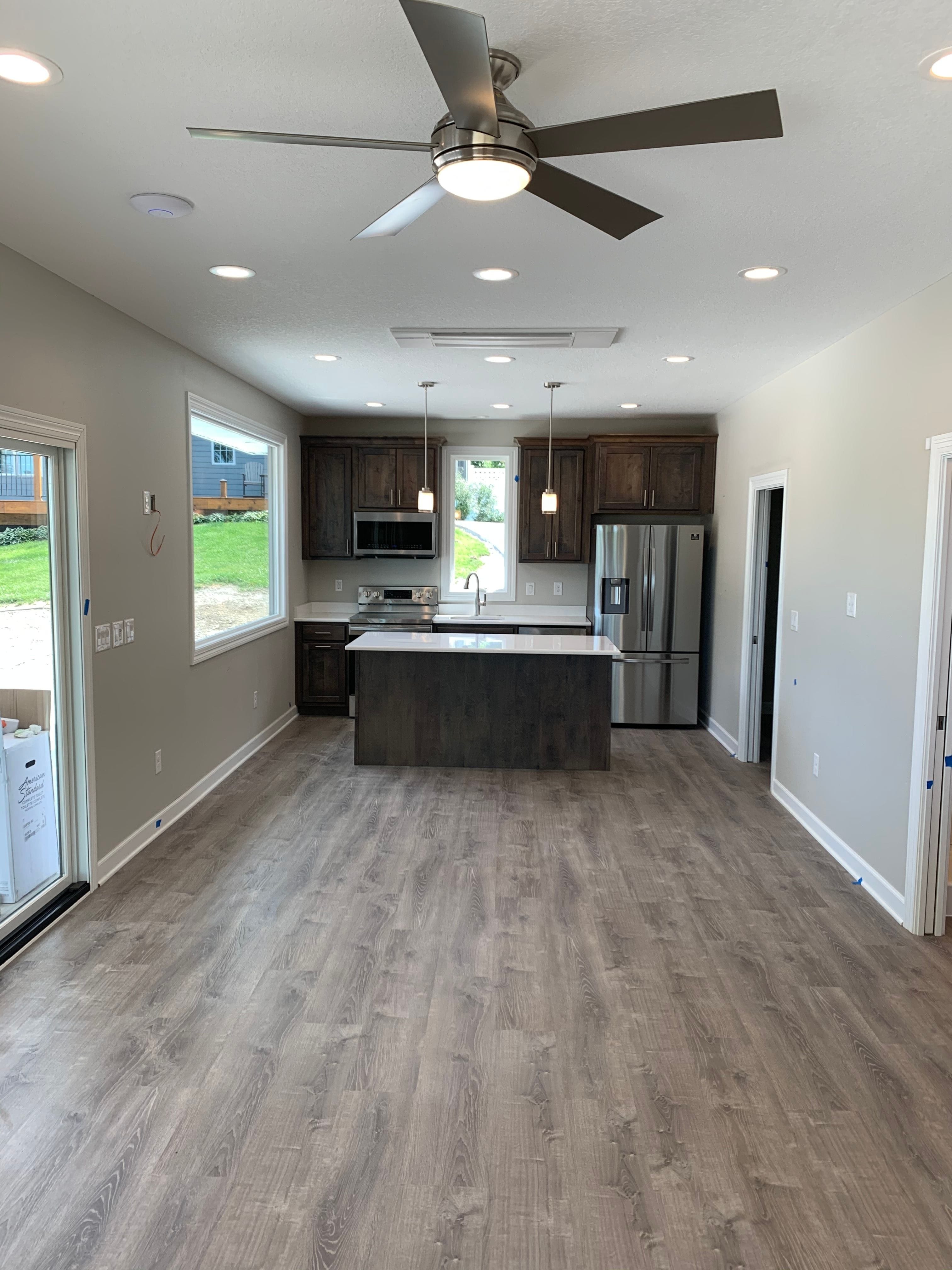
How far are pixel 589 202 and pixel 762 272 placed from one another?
1.65 m

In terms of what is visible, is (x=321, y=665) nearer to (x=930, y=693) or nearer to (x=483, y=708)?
(x=483, y=708)

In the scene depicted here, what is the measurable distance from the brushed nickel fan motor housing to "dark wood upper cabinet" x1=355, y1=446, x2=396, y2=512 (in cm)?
586

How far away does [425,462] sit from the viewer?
7312 mm

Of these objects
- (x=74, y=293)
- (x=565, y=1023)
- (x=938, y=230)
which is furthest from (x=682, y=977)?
(x=74, y=293)

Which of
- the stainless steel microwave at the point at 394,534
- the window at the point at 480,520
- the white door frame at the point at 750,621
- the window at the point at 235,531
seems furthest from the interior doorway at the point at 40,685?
the window at the point at 480,520

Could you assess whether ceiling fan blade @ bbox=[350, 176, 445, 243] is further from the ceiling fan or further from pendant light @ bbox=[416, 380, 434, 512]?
pendant light @ bbox=[416, 380, 434, 512]

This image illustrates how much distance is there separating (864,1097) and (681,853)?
1862 millimetres

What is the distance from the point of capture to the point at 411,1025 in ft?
8.80

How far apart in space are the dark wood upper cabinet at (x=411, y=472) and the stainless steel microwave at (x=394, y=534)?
0.36 feet

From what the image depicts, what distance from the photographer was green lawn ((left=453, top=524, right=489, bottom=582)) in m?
7.80

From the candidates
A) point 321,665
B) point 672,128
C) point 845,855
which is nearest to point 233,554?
point 321,665

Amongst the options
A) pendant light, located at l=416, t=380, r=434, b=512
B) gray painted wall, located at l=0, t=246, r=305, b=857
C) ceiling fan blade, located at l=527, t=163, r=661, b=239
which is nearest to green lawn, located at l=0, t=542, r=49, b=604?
gray painted wall, located at l=0, t=246, r=305, b=857

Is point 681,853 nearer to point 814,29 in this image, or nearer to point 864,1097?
point 864,1097

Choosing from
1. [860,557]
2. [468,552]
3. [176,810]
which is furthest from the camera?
[468,552]
